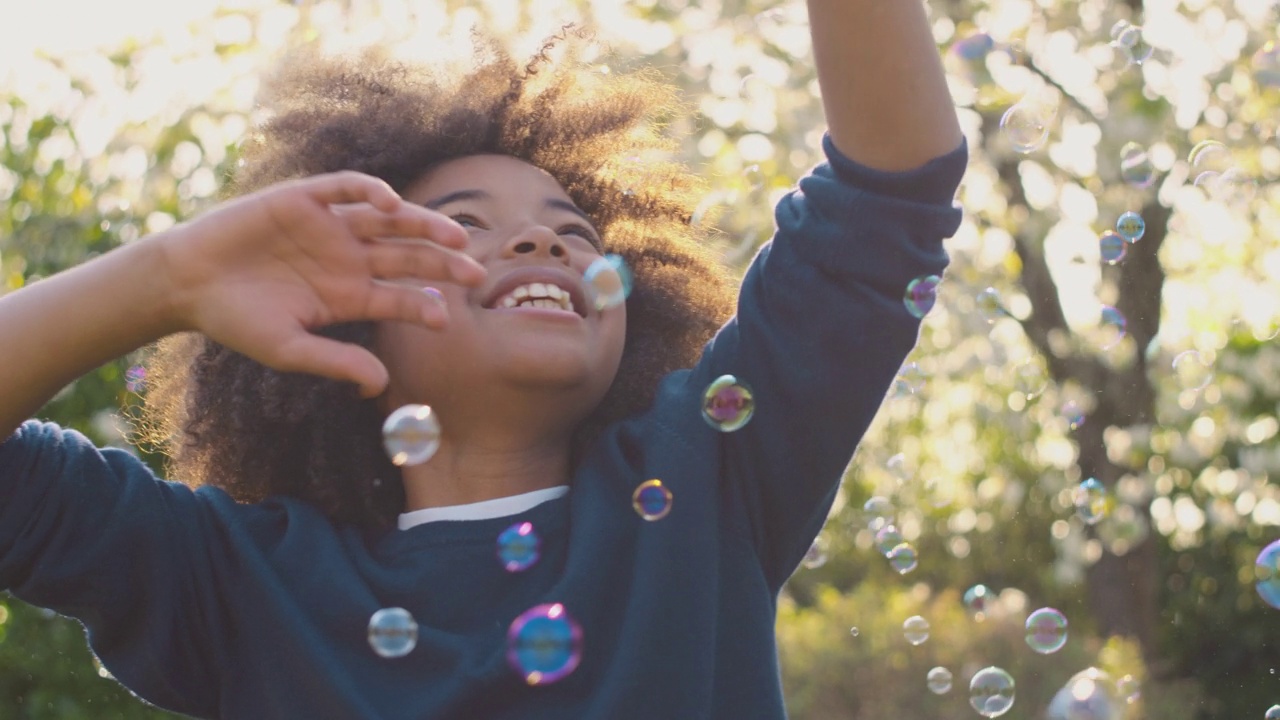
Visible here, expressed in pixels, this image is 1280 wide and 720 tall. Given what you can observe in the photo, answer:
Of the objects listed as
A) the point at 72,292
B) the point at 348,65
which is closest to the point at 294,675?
the point at 72,292

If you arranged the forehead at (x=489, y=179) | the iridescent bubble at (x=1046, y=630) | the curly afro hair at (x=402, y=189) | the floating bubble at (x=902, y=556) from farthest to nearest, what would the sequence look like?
the floating bubble at (x=902, y=556), the iridescent bubble at (x=1046, y=630), the curly afro hair at (x=402, y=189), the forehead at (x=489, y=179)

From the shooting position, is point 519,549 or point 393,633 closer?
point 393,633

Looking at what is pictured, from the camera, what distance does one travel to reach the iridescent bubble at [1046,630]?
2.51 metres

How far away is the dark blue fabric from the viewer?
1.65 m

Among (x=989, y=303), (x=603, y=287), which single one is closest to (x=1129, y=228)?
(x=989, y=303)

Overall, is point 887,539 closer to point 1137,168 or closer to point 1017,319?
point 1137,168

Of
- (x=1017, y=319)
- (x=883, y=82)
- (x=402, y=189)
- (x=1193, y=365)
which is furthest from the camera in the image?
(x=1017, y=319)

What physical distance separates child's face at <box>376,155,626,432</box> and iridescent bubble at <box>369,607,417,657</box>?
0.31m

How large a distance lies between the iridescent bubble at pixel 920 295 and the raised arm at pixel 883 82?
0.14 m

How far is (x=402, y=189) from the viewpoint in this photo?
2.21 m

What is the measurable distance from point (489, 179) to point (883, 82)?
66 centimetres

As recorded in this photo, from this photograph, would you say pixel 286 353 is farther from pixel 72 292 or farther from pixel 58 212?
pixel 58 212

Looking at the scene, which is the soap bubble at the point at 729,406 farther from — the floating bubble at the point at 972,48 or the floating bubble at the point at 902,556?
the floating bubble at the point at 972,48

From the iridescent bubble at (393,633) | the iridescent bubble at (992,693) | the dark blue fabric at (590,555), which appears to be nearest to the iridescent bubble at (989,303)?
the iridescent bubble at (992,693)
